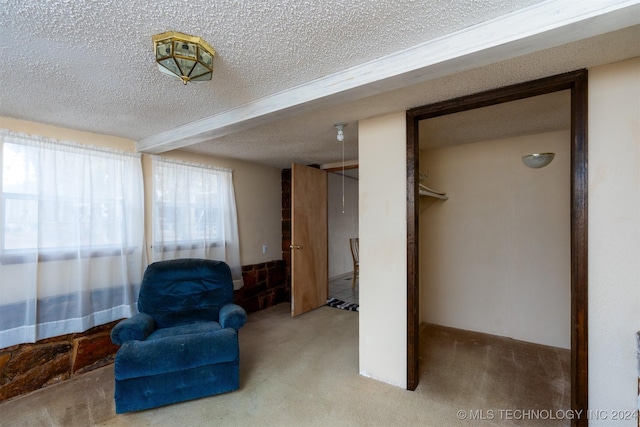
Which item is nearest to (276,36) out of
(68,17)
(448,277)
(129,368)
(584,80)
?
(68,17)

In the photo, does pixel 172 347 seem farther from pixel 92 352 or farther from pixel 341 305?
pixel 341 305

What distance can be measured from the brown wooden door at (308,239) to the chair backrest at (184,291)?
115 centimetres

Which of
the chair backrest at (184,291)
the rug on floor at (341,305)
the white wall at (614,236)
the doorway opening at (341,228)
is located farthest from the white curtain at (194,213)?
the white wall at (614,236)

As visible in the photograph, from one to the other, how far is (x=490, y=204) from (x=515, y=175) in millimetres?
381

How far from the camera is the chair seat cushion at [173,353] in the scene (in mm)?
1882

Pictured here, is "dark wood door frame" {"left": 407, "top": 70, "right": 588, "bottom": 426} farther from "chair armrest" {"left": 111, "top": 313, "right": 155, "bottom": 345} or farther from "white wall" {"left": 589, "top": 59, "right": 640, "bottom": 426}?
"chair armrest" {"left": 111, "top": 313, "right": 155, "bottom": 345}

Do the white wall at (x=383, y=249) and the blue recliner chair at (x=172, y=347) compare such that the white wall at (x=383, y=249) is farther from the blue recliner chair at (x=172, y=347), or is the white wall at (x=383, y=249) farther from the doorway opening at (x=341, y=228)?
the doorway opening at (x=341, y=228)

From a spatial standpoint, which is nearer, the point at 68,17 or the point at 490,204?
the point at 68,17

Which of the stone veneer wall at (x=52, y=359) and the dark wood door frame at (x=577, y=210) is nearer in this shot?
the dark wood door frame at (x=577, y=210)

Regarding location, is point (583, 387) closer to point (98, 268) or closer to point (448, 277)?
point (448, 277)

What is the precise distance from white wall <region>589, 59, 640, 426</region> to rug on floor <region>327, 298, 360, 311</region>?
2724mm

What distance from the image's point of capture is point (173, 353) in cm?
196

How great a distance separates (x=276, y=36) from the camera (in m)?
1.28

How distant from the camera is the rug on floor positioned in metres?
4.05
